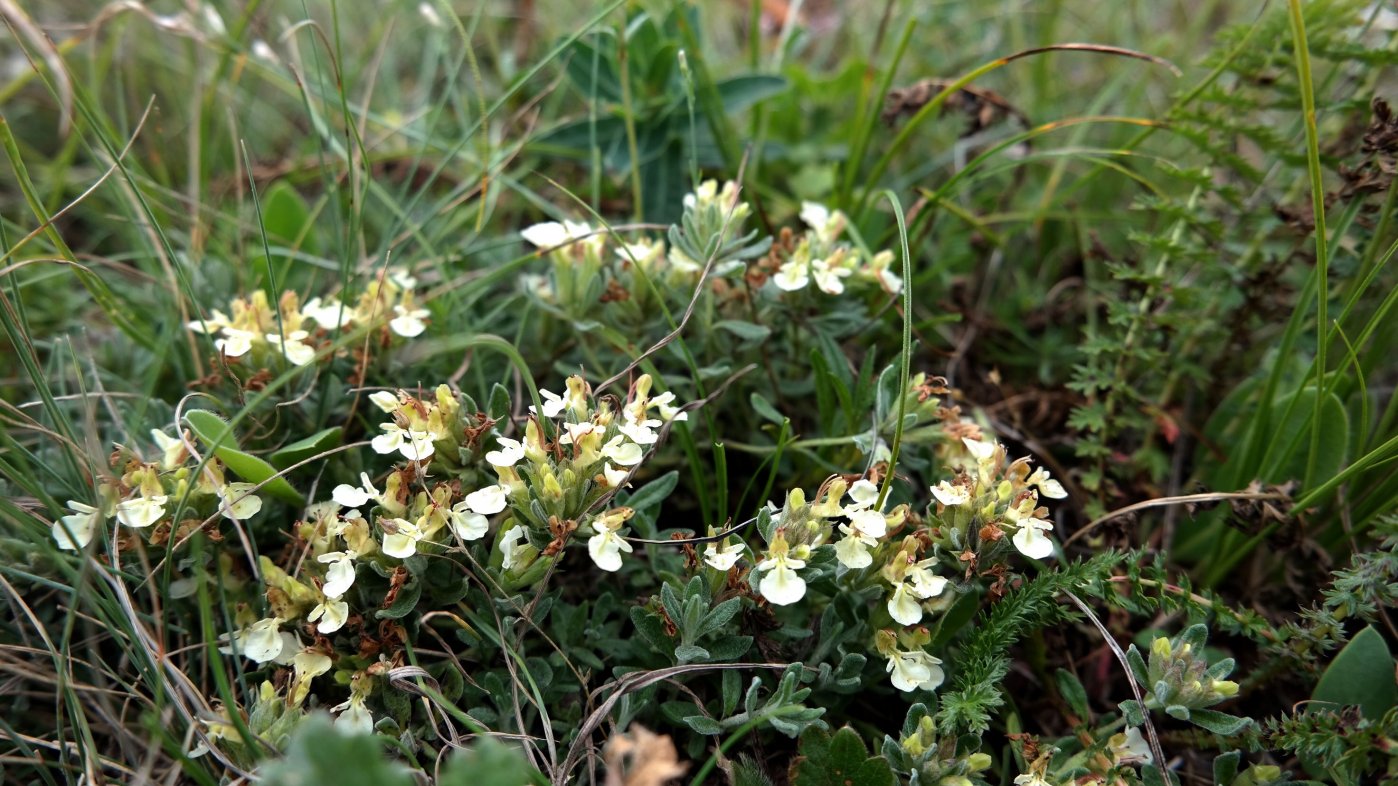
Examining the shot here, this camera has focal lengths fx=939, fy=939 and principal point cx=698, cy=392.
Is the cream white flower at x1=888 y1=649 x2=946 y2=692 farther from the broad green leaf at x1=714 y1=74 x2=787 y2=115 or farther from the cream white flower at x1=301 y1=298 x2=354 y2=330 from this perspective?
the broad green leaf at x1=714 y1=74 x2=787 y2=115

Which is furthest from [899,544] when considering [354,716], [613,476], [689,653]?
[354,716]

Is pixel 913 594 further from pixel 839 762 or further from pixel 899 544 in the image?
pixel 839 762

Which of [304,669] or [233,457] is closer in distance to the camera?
[304,669]

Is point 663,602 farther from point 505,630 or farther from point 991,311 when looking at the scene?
point 991,311

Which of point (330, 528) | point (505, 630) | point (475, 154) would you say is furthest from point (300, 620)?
point (475, 154)

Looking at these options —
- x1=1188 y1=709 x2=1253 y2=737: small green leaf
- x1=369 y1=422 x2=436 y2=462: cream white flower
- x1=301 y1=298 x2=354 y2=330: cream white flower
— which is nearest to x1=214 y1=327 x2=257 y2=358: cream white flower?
x1=301 y1=298 x2=354 y2=330: cream white flower

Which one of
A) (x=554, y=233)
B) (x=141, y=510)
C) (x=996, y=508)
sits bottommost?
(x=141, y=510)

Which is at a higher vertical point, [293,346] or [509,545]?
[293,346]

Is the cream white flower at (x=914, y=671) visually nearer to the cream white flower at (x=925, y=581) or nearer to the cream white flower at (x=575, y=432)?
the cream white flower at (x=925, y=581)
